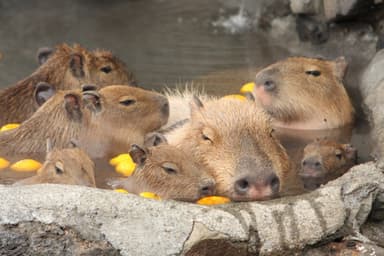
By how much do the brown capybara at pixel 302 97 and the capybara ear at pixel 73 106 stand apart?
1377 mm

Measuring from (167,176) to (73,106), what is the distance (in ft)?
4.12

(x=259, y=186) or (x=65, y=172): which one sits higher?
(x=65, y=172)

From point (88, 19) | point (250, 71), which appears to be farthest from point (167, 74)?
point (88, 19)

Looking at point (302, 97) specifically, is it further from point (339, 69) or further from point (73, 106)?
point (73, 106)

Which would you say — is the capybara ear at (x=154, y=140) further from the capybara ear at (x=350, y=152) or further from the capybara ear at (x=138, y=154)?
the capybara ear at (x=350, y=152)

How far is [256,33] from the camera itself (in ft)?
32.5

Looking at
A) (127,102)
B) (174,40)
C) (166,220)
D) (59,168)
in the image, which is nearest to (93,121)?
(127,102)

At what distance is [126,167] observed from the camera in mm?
6566

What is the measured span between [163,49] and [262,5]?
124 cm

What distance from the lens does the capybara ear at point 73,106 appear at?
6.91 metres

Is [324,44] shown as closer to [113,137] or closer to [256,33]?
[256,33]

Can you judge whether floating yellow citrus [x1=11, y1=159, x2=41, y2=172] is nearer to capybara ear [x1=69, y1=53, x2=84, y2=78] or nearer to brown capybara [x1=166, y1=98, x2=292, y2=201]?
brown capybara [x1=166, y1=98, x2=292, y2=201]

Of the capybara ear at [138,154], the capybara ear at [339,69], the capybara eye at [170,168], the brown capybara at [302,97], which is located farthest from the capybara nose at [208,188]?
the capybara ear at [339,69]

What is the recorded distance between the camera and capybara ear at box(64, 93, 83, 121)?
22.7 ft
